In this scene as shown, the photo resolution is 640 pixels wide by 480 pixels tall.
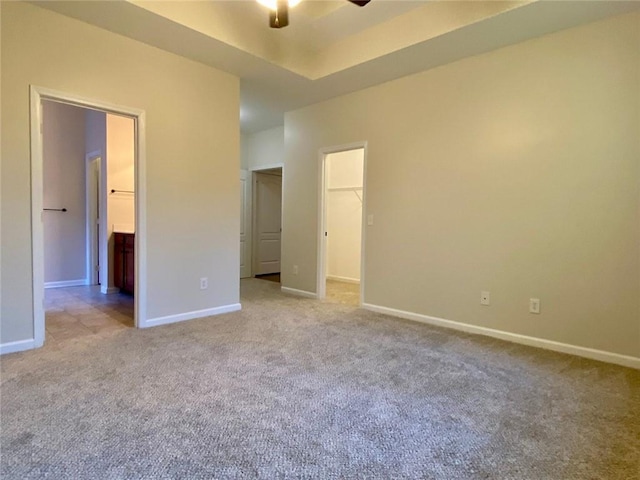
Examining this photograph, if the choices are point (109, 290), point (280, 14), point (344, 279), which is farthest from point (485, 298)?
point (109, 290)

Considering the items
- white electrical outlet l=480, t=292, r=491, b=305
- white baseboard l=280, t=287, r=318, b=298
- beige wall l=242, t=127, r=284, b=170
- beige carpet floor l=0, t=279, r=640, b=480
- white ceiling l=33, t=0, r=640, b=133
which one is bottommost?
beige carpet floor l=0, t=279, r=640, b=480

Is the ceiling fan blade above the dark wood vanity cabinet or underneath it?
above

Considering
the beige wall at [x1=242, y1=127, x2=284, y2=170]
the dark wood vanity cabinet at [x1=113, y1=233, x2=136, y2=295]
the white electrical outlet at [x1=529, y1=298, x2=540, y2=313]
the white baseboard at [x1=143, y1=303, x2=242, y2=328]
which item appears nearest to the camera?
the white electrical outlet at [x1=529, y1=298, x2=540, y2=313]

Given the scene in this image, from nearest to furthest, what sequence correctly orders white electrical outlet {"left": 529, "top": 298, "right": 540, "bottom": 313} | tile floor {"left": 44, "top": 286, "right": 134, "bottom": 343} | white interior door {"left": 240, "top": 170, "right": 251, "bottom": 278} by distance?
white electrical outlet {"left": 529, "top": 298, "right": 540, "bottom": 313}, tile floor {"left": 44, "top": 286, "right": 134, "bottom": 343}, white interior door {"left": 240, "top": 170, "right": 251, "bottom": 278}

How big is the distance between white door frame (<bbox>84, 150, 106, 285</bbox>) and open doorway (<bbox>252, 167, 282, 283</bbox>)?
→ 2532 millimetres

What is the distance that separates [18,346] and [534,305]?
4.15m

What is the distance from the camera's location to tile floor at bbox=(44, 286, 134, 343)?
3.25m

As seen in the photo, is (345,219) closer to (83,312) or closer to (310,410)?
(83,312)

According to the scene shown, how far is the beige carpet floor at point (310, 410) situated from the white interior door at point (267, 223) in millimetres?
3860

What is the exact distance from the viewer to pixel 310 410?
6.31 feet

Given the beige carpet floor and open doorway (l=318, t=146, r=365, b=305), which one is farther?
open doorway (l=318, t=146, r=365, b=305)

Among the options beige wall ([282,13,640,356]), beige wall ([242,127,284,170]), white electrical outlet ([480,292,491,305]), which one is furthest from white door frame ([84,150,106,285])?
white electrical outlet ([480,292,491,305])

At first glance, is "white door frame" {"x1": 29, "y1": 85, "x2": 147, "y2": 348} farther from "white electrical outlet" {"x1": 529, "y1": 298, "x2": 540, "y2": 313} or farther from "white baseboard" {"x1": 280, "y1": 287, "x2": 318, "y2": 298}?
"white electrical outlet" {"x1": 529, "y1": 298, "x2": 540, "y2": 313}

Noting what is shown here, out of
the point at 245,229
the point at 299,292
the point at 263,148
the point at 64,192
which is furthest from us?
the point at 245,229
